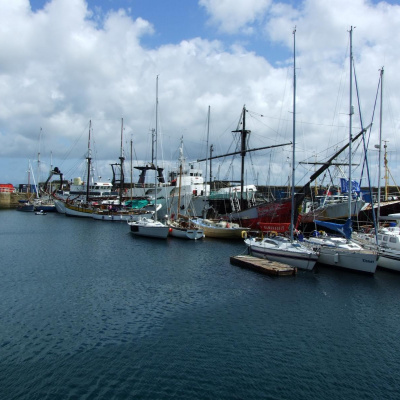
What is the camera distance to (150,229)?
52.8m

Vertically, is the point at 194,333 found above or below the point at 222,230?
below

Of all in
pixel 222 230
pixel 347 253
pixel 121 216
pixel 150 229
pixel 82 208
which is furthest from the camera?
pixel 82 208

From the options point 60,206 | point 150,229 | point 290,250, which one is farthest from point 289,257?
point 60,206

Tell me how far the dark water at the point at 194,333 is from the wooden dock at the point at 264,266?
31.6 inches

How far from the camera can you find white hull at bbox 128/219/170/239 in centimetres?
5181

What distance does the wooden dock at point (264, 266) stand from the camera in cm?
Answer: 3002

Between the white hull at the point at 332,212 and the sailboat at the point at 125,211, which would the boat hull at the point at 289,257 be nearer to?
the white hull at the point at 332,212

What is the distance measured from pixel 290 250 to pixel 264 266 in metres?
3.34

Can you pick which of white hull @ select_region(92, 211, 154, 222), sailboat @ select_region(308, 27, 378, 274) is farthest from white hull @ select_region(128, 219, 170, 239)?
white hull @ select_region(92, 211, 154, 222)

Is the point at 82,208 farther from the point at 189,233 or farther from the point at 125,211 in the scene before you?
the point at 189,233

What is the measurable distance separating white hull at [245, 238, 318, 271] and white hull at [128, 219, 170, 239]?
690 inches

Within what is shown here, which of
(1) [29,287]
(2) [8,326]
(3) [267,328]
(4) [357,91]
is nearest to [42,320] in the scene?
(2) [8,326]

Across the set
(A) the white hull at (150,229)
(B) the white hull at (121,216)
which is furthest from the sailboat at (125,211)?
(A) the white hull at (150,229)

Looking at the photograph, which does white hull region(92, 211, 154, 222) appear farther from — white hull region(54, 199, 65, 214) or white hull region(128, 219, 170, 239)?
white hull region(128, 219, 170, 239)
